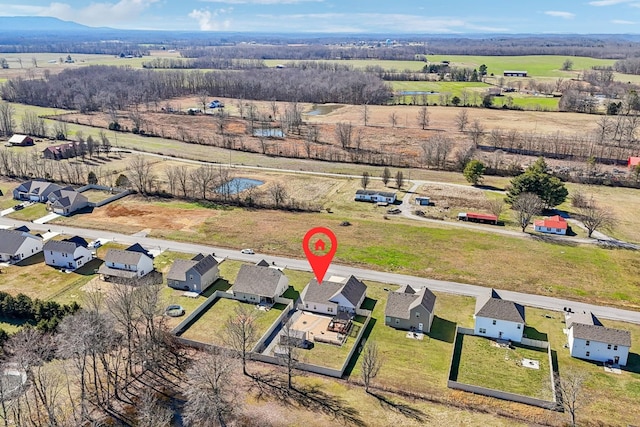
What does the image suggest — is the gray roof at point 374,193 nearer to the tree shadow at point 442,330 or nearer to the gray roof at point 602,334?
the tree shadow at point 442,330

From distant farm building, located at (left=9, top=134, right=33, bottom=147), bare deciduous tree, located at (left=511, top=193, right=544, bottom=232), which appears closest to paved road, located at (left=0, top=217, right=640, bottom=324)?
bare deciduous tree, located at (left=511, top=193, right=544, bottom=232)

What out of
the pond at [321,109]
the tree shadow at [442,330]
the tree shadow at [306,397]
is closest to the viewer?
the tree shadow at [306,397]

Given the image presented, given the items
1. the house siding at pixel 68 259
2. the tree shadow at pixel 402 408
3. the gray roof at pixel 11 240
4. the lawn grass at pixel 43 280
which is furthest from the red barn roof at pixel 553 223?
the gray roof at pixel 11 240

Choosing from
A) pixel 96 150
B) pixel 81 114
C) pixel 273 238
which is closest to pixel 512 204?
pixel 273 238

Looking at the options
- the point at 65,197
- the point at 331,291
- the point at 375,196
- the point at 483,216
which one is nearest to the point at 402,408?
the point at 331,291

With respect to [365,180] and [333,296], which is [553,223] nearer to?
[365,180]

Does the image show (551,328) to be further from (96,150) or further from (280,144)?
(96,150)
